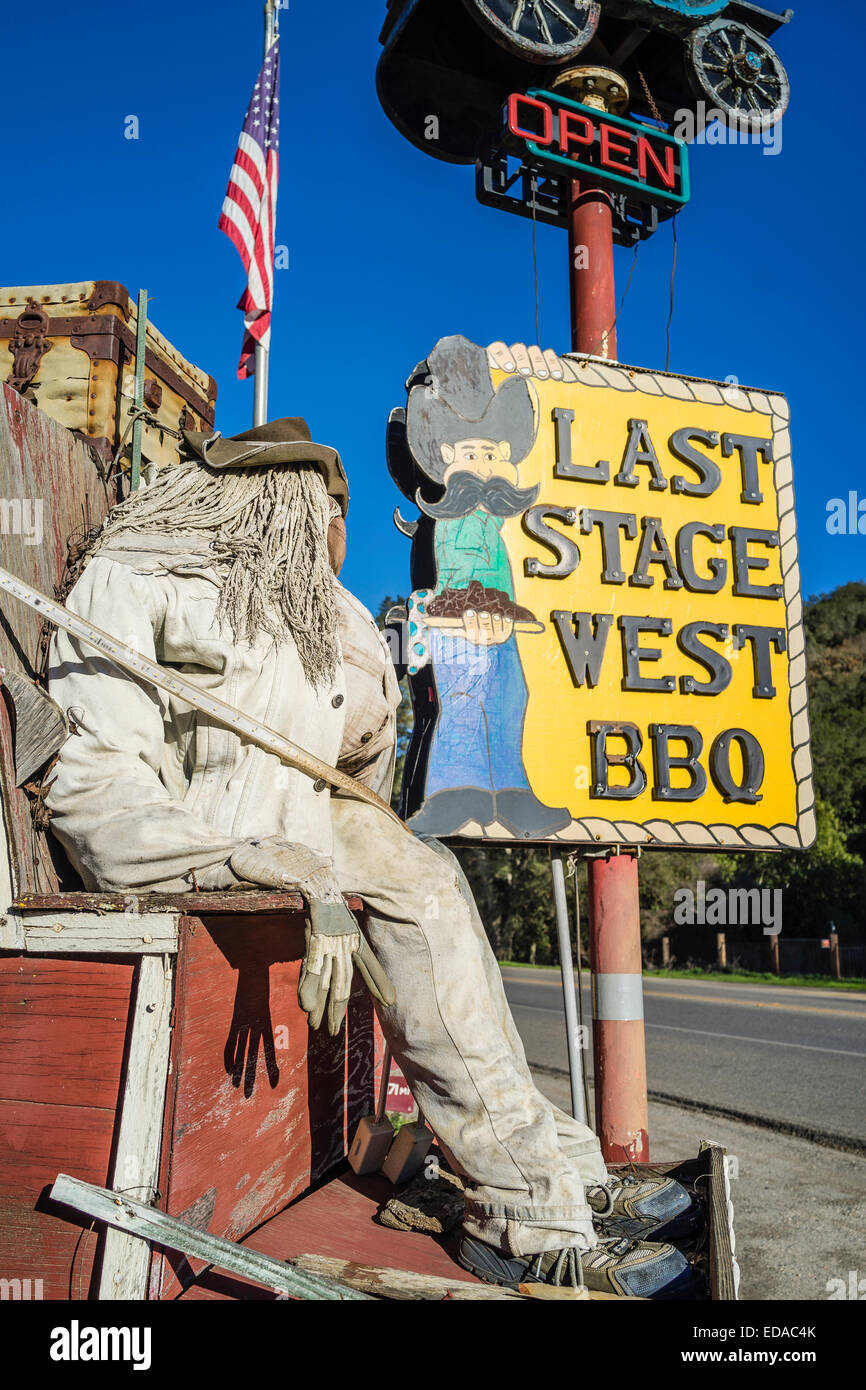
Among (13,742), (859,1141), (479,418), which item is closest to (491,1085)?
(13,742)

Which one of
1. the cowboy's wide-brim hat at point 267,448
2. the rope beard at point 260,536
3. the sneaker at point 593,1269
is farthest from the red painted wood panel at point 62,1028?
the cowboy's wide-brim hat at point 267,448

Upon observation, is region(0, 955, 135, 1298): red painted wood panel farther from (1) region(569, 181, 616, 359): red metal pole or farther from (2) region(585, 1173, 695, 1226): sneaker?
(1) region(569, 181, 616, 359): red metal pole

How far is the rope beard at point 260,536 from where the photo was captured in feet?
7.39

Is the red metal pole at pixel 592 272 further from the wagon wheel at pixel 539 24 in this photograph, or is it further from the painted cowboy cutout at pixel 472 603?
the painted cowboy cutout at pixel 472 603

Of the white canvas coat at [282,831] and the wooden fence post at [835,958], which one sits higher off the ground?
the white canvas coat at [282,831]

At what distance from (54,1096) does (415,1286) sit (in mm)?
816

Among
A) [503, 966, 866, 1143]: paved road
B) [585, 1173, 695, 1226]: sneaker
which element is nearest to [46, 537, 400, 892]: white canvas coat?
[585, 1173, 695, 1226]: sneaker

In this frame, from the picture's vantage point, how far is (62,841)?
75.3 inches

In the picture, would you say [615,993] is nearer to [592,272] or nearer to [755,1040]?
[592,272]

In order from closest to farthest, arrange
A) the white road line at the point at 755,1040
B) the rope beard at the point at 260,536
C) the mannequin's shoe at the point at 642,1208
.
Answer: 1. the rope beard at the point at 260,536
2. the mannequin's shoe at the point at 642,1208
3. the white road line at the point at 755,1040

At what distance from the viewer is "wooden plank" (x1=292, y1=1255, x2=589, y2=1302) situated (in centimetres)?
188

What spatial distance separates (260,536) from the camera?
238 centimetres

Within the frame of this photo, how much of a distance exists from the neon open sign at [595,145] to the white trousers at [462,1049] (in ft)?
13.8
